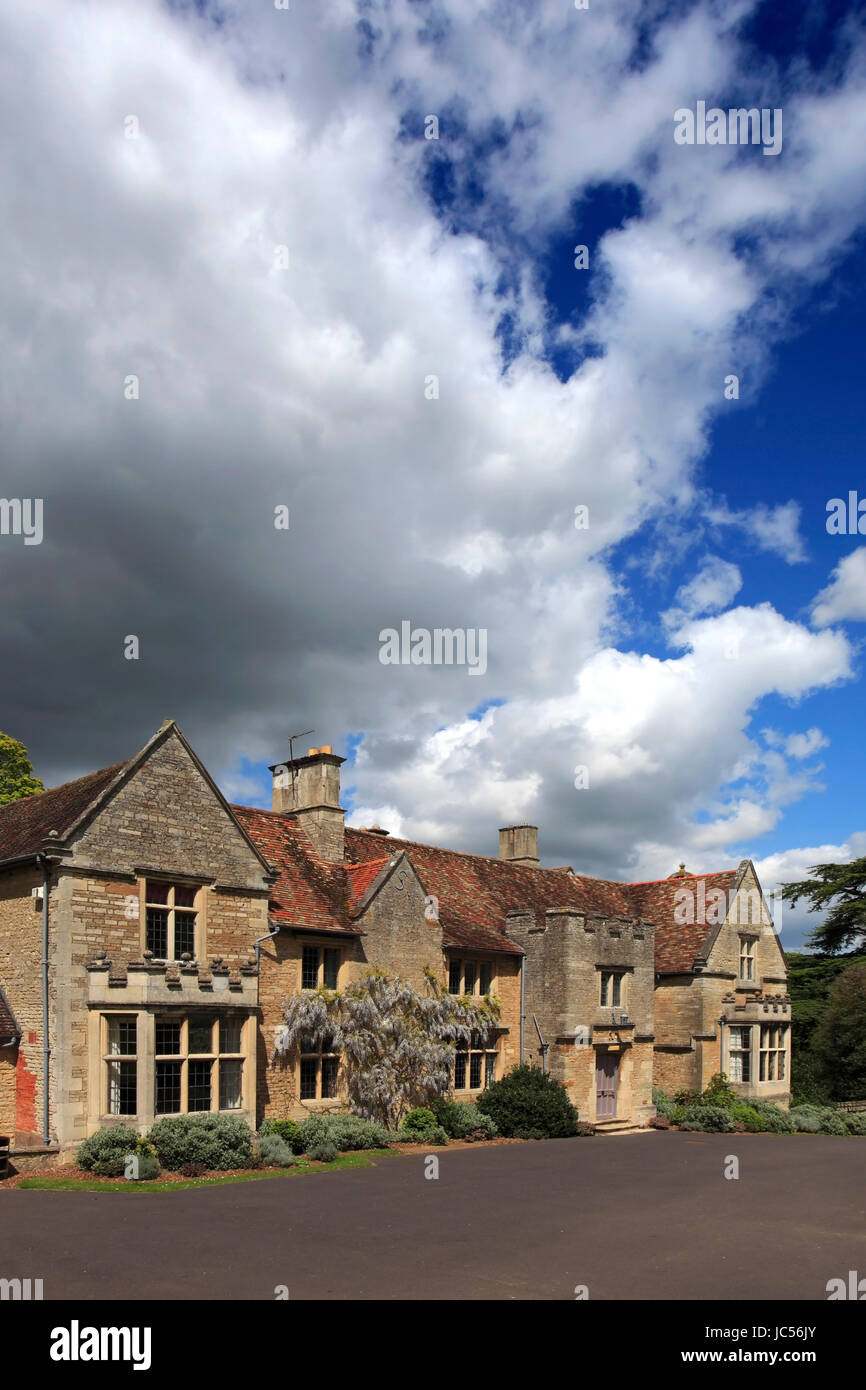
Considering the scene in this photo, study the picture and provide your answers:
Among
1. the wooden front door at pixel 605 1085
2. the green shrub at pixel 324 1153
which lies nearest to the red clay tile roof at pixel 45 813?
the green shrub at pixel 324 1153

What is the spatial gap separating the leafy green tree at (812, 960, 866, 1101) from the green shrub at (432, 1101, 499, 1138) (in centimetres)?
1687

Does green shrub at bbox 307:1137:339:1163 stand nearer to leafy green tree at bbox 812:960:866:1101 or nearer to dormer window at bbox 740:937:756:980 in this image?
dormer window at bbox 740:937:756:980

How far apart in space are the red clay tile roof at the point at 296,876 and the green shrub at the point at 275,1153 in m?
5.18

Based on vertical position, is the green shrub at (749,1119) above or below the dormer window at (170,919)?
below

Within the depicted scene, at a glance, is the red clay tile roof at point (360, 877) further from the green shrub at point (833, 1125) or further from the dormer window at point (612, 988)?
the green shrub at point (833, 1125)

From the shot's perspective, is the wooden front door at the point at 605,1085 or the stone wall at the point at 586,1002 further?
the wooden front door at the point at 605,1085

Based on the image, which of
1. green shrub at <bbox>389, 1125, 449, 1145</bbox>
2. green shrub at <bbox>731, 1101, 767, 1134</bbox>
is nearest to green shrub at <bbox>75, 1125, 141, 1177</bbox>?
green shrub at <bbox>389, 1125, 449, 1145</bbox>

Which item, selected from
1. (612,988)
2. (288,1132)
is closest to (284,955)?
(288,1132)

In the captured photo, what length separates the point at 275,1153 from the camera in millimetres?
21672

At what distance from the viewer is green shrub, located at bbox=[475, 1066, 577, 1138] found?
2833cm

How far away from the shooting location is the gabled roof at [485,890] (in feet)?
106
